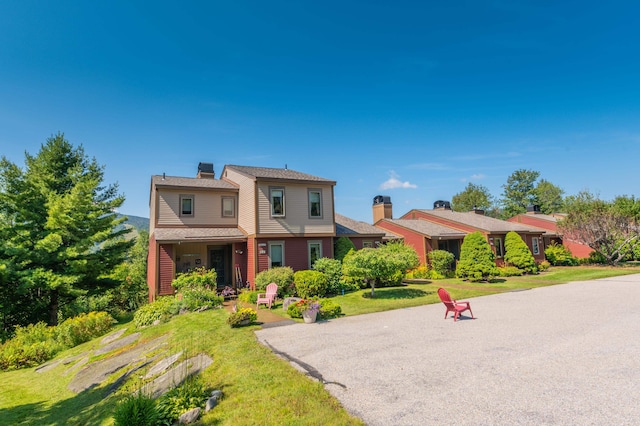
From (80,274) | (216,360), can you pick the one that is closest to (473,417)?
(216,360)

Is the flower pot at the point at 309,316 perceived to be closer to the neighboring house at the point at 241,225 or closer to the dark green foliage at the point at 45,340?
the neighboring house at the point at 241,225

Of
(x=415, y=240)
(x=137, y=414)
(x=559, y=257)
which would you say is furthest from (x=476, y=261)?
(x=137, y=414)

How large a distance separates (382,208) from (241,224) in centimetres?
1621

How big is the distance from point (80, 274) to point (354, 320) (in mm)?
15731

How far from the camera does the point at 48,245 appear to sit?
54.3ft

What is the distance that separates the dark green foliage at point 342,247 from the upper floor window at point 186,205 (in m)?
Answer: 9.42

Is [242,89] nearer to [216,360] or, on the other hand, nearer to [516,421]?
[216,360]

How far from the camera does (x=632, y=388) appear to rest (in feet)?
16.7

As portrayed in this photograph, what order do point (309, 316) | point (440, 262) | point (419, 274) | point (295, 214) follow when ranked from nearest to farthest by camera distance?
point (309, 316), point (295, 214), point (419, 274), point (440, 262)

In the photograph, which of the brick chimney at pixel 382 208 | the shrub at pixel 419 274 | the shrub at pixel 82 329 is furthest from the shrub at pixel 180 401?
the brick chimney at pixel 382 208

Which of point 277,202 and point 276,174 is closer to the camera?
point 277,202

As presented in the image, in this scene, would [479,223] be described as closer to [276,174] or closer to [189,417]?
[276,174]

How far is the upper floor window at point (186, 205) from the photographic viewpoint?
1931 cm

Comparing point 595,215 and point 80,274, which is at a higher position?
point 595,215
